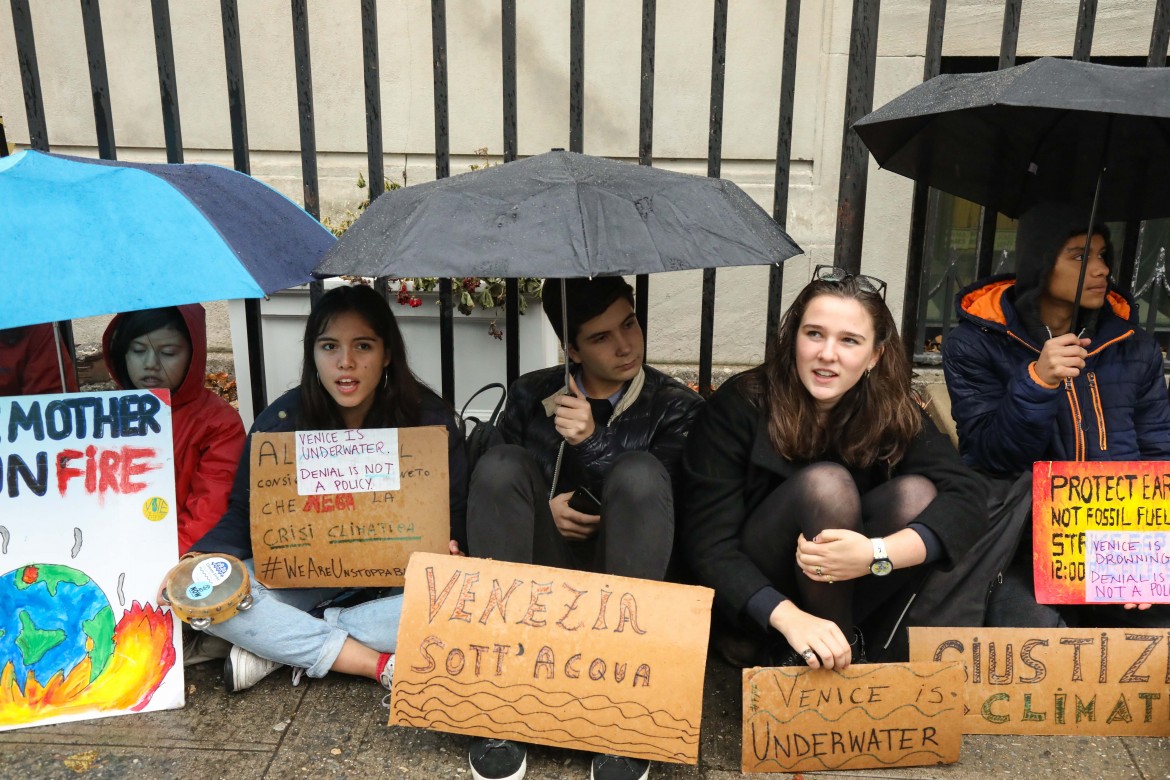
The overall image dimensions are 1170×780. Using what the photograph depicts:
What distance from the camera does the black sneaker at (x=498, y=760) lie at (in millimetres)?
2164

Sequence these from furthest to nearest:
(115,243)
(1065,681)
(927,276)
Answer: (927,276), (1065,681), (115,243)

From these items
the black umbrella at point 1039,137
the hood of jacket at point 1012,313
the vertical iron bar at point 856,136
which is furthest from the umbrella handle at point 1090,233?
the vertical iron bar at point 856,136

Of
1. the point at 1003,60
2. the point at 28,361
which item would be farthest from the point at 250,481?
the point at 1003,60

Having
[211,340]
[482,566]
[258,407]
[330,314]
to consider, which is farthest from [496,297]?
[211,340]

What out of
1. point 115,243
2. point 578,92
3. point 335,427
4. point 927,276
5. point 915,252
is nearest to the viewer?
point 115,243

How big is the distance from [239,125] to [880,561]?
2210 millimetres

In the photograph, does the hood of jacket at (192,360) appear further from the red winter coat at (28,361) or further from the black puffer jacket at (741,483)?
the black puffer jacket at (741,483)

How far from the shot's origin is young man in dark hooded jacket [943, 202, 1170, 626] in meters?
2.55

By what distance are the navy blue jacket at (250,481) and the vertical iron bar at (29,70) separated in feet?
3.40

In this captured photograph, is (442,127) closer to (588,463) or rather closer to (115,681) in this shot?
(588,463)

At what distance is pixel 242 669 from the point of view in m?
2.49

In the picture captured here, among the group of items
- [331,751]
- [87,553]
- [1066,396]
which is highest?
[1066,396]

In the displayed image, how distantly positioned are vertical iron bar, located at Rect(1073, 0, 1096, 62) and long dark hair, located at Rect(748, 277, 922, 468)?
113 cm

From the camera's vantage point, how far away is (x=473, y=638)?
2.25 metres
